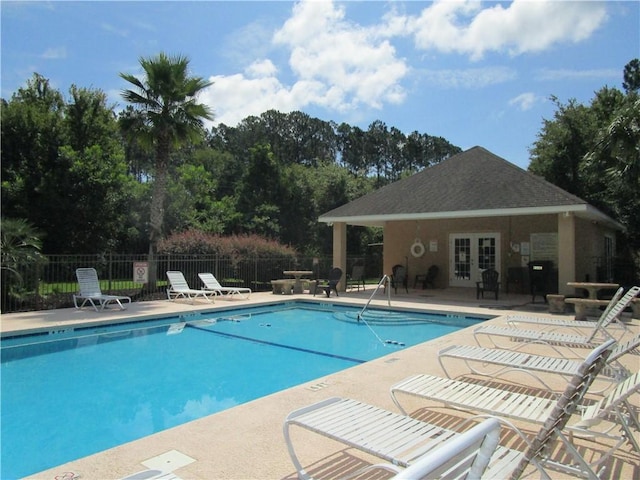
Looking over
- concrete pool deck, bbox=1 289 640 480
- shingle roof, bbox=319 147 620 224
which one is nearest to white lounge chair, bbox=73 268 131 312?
shingle roof, bbox=319 147 620 224

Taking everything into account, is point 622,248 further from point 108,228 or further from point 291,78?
point 108,228

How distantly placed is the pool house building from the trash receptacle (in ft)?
0.11

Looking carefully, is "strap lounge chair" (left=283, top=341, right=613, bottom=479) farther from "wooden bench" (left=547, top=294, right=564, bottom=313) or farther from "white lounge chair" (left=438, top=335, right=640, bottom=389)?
"wooden bench" (left=547, top=294, right=564, bottom=313)

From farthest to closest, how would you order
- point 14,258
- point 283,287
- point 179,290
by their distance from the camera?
point 283,287, point 179,290, point 14,258

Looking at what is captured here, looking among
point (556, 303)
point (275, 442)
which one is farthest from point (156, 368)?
point (556, 303)

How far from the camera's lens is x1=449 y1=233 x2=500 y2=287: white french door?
59.8 ft

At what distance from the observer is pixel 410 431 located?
113 inches

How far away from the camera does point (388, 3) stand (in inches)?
477

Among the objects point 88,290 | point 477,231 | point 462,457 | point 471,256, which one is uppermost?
point 477,231

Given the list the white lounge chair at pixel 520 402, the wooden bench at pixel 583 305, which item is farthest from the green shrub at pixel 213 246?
the white lounge chair at pixel 520 402

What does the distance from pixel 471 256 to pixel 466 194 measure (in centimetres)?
388

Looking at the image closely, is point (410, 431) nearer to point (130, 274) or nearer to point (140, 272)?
point (140, 272)

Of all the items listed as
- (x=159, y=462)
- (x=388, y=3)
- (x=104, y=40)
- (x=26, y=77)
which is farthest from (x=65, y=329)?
(x=26, y=77)

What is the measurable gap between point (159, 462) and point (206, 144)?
54.6 metres
